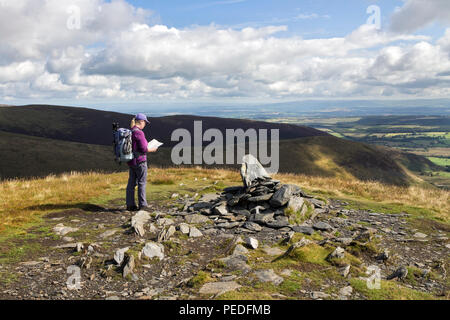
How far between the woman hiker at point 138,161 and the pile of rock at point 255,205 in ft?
6.91

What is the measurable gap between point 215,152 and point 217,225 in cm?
7991

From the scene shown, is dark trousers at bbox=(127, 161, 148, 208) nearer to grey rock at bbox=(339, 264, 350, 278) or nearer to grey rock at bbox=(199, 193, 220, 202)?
grey rock at bbox=(199, 193, 220, 202)

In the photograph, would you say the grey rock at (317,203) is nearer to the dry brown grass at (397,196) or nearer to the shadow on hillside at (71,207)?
the dry brown grass at (397,196)

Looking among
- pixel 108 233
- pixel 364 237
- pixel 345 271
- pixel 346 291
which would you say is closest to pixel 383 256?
pixel 364 237

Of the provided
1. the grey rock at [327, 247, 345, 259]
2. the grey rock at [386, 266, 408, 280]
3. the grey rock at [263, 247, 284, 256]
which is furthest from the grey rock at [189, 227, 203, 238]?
the grey rock at [386, 266, 408, 280]

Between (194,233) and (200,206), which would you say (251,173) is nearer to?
(200,206)

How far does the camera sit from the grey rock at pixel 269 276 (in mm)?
6082

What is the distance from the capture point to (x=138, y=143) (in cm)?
1159

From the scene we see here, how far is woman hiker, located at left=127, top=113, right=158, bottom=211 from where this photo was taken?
11.5 m

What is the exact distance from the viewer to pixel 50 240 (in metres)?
8.84

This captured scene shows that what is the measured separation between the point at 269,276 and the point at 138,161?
7.27m
